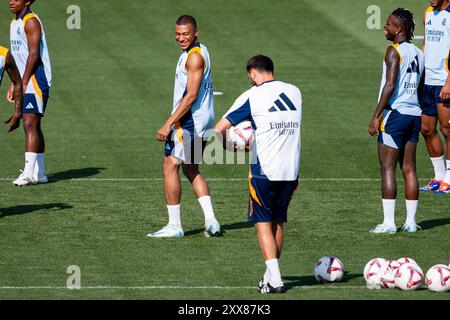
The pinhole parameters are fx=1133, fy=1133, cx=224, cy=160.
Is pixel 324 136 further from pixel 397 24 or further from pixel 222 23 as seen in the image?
pixel 222 23

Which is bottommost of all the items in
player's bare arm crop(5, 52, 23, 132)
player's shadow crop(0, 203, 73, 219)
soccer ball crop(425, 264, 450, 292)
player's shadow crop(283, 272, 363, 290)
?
player's shadow crop(283, 272, 363, 290)

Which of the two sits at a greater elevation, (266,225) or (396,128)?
(396,128)

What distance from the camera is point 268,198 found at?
1116cm

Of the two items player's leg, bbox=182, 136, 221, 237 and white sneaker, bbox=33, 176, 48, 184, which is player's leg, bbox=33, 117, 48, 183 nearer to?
white sneaker, bbox=33, 176, 48, 184

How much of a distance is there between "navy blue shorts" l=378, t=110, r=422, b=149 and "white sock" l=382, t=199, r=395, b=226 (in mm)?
671

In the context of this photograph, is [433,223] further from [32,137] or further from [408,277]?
[32,137]

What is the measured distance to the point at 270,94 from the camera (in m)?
11.0

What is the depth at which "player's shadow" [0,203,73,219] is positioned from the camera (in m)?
14.9

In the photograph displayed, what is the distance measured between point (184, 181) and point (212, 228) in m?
3.63

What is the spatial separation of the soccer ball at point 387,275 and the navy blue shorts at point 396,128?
2872mm

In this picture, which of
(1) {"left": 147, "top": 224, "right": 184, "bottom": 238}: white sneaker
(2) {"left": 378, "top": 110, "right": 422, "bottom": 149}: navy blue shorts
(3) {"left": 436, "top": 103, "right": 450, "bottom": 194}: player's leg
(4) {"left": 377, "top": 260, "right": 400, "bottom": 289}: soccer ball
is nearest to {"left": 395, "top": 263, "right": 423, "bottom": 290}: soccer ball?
(4) {"left": 377, "top": 260, "right": 400, "bottom": 289}: soccer ball

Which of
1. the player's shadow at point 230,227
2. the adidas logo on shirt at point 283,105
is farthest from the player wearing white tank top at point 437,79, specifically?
the adidas logo on shirt at point 283,105

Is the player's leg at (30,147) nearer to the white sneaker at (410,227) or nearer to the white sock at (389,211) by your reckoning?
the white sock at (389,211)

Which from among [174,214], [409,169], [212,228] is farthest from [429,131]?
[174,214]
